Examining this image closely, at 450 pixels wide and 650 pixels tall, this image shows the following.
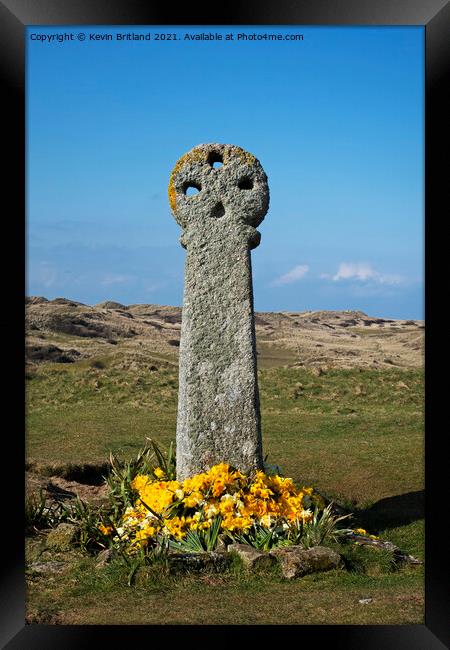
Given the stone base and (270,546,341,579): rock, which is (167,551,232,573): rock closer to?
the stone base

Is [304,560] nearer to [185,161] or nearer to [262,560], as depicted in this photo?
[262,560]

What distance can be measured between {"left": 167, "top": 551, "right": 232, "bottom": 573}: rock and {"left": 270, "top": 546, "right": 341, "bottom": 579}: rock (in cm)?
51

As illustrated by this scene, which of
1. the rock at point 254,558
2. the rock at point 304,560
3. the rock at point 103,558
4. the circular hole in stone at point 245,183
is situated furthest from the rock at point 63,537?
the circular hole in stone at point 245,183

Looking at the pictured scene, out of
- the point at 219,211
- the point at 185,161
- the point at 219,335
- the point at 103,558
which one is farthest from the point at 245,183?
the point at 103,558

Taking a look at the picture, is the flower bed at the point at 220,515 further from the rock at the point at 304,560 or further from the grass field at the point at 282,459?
the grass field at the point at 282,459

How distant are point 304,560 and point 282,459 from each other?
5772mm

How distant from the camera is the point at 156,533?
24.3 ft

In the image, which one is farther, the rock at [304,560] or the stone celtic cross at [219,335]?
the stone celtic cross at [219,335]

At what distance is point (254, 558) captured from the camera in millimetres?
6871

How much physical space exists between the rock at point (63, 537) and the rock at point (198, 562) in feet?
4.62

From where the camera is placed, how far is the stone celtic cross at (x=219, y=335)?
836 cm
